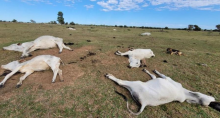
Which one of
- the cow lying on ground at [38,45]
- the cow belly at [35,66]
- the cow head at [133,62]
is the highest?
the cow lying on ground at [38,45]

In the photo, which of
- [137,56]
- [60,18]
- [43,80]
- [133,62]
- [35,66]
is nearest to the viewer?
[43,80]

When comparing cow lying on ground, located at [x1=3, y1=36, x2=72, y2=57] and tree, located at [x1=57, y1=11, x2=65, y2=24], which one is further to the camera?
tree, located at [x1=57, y1=11, x2=65, y2=24]

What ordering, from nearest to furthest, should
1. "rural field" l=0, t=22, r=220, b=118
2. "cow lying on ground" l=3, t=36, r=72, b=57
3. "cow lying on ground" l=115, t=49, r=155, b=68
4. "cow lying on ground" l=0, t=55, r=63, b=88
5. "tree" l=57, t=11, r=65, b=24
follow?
1. "rural field" l=0, t=22, r=220, b=118
2. "cow lying on ground" l=0, t=55, r=63, b=88
3. "cow lying on ground" l=115, t=49, r=155, b=68
4. "cow lying on ground" l=3, t=36, r=72, b=57
5. "tree" l=57, t=11, r=65, b=24

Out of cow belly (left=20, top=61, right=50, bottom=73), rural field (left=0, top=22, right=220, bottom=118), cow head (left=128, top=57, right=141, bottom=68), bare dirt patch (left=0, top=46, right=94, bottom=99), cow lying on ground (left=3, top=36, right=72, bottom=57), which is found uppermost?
cow lying on ground (left=3, top=36, right=72, bottom=57)

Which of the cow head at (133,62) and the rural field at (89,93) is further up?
the cow head at (133,62)

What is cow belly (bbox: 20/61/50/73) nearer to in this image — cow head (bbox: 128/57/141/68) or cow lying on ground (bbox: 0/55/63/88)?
cow lying on ground (bbox: 0/55/63/88)

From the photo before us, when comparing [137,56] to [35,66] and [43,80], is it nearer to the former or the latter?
[43,80]

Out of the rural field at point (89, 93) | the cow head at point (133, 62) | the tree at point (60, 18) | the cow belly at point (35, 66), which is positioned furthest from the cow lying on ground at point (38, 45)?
the tree at point (60, 18)

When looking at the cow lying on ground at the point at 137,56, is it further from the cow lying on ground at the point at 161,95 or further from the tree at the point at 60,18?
the tree at the point at 60,18

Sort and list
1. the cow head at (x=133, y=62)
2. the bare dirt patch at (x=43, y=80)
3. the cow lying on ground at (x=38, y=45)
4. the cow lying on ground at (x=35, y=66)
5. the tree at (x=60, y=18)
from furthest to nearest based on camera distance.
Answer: the tree at (x=60, y=18)
the cow lying on ground at (x=38, y=45)
the cow head at (x=133, y=62)
the cow lying on ground at (x=35, y=66)
the bare dirt patch at (x=43, y=80)

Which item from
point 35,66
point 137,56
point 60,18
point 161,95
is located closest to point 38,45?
point 35,66

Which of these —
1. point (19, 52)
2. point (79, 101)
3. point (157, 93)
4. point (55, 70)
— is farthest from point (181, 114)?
point (19, 52)

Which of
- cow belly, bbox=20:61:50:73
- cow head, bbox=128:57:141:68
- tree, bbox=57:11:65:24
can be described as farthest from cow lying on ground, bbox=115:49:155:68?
tree, bbox=57:11:65:24

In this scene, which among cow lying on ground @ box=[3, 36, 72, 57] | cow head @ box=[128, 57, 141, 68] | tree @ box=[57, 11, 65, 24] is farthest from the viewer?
tree @ box=[57, 11, 65, 24]
